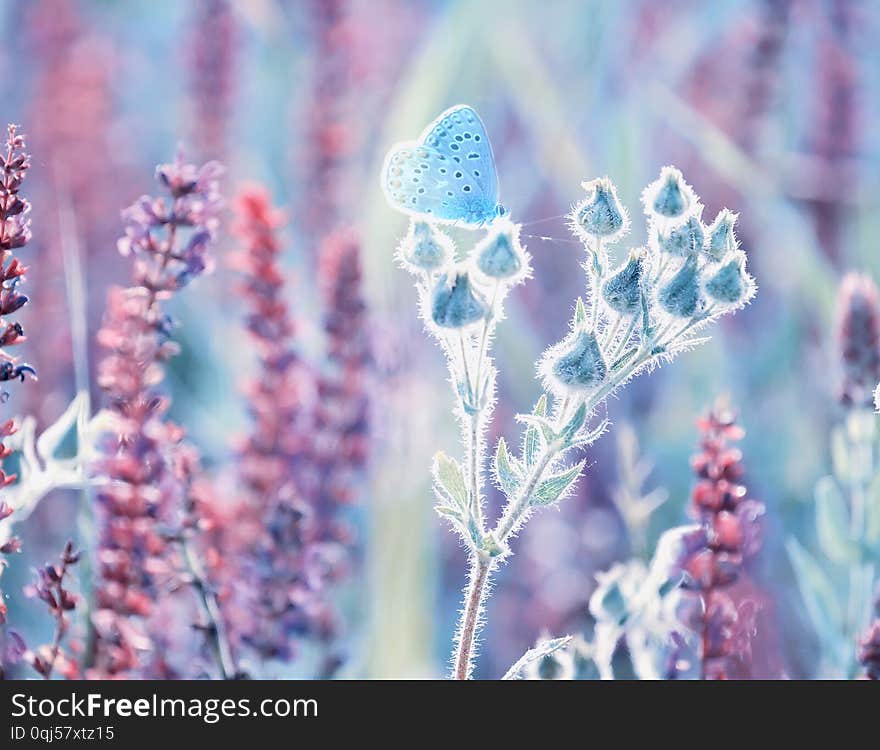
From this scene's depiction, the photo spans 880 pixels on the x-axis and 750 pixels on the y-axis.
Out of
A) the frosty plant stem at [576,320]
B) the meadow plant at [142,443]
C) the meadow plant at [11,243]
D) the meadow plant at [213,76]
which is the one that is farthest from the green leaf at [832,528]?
the meadow plant at [213,76]

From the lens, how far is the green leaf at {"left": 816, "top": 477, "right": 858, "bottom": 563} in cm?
109

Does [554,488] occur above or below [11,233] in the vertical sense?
Result: below

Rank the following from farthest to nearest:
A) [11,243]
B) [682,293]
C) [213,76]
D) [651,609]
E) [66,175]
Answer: [213,76] → [66,175] → [651,609] → [682,293] → [11,243]

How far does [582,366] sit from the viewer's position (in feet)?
2.94

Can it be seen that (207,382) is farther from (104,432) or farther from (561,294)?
(104,432)

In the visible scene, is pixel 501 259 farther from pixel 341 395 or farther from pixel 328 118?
pixel 328 118

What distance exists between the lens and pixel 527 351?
1.71m

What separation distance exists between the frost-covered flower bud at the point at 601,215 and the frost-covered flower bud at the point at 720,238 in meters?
0.07

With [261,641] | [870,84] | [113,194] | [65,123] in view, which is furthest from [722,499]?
[870,84]

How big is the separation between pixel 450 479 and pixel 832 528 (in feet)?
1.30

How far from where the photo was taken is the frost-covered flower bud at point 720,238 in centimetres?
96

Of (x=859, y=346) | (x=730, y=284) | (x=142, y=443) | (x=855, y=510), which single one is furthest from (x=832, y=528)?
(x=142, y=443)

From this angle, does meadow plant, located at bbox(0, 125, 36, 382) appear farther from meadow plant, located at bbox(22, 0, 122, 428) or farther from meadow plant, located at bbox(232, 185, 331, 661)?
meadow plant, located at bbox(22, 0, 122, 428)

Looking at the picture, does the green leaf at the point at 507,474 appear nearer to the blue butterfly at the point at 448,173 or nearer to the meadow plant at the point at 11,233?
the blue butterfly at the point at 448,173
